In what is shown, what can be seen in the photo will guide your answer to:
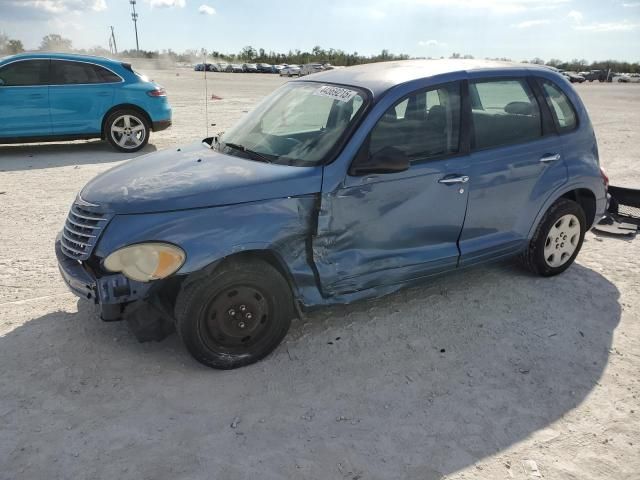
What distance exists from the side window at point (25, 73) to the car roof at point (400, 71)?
6759 millimetres

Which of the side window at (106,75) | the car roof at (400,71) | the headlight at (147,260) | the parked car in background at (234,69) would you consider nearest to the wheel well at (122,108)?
the side window at (106,75)

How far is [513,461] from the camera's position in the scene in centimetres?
273

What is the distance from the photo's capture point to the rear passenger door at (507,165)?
13.4ft

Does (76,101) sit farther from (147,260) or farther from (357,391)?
(357,391)

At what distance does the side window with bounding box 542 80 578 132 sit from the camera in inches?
177

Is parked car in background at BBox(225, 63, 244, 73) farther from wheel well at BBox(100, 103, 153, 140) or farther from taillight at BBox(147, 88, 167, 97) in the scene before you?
wheel well at BBox(100, 103, 153, 140)

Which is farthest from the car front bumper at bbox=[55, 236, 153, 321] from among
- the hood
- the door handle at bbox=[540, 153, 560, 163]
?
the door handle at bbox=[540, 153, 560, 163]

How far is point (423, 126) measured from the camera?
386 centimetres

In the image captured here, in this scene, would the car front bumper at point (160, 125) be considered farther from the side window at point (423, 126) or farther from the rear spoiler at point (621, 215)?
the rear spoiler at point (621, 215)

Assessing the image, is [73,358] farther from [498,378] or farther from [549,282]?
[549,282]

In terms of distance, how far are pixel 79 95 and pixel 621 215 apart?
8.53 meters

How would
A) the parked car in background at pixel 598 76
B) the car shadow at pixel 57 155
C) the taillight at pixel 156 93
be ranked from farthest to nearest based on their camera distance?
the parked car in background at pixel 598 76
the taillight at pixel 156 93
the car shadow at pixel 57 155

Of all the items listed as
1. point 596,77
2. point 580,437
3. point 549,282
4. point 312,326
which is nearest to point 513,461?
point 580,437

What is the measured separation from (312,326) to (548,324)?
1759 millimetres
